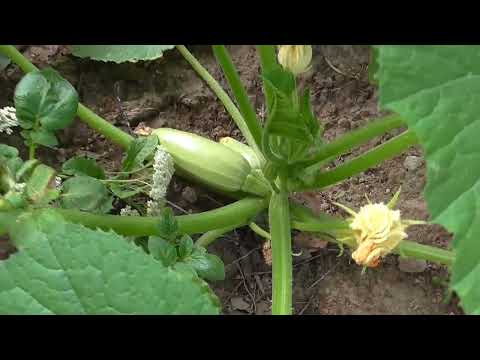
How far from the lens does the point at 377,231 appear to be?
1.63 m

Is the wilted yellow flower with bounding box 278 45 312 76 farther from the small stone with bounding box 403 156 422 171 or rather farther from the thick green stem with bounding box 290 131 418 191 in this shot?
the small stone with bounding box 403 156 422 171

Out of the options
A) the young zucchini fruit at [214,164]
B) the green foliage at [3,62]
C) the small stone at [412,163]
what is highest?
the small stone at [412,163]

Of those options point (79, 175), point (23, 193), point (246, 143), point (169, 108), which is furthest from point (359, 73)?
point (23, 193)

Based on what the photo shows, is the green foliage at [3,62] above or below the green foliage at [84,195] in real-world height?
above

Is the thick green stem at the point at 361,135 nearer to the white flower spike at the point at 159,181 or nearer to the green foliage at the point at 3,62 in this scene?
the white flower spike at the point at 159,181

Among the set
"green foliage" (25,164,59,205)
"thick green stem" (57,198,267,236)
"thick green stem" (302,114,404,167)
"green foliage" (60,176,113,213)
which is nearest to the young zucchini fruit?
"thick green stem" (57,198,267,236)

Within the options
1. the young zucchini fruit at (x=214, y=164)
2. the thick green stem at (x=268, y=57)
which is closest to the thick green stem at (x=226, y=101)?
the young zucchini fruit at (x=214, y=164)

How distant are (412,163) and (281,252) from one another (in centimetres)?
65

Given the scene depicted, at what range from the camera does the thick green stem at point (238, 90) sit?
186 cm

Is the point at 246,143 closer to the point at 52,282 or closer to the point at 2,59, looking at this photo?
the point at 2,59

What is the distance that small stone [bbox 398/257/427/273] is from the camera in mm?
2281

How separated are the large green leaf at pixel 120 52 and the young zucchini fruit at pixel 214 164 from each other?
235 millimetres

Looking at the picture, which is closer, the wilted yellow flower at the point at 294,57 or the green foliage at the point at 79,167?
the wilted yellow flower at the point at 294,57

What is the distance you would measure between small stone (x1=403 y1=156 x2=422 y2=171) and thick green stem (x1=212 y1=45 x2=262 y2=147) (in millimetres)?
538
